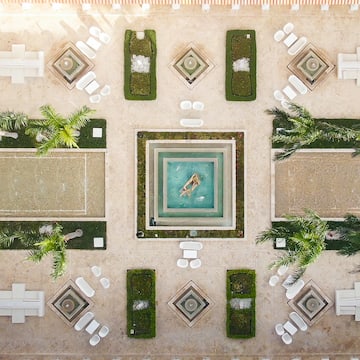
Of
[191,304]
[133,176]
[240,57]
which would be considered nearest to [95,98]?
[133,176]

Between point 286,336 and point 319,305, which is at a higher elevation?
point 319,305

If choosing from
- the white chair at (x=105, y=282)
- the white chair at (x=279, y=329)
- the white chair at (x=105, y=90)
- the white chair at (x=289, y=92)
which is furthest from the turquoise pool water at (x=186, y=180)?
the white chair at (x=279, y=329)

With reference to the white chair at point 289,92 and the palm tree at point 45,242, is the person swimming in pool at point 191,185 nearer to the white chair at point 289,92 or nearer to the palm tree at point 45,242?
the palm tree at point 45,242

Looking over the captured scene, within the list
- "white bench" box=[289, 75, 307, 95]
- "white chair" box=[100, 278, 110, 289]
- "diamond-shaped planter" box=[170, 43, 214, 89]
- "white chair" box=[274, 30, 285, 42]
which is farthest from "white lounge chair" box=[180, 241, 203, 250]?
"white chair" box=[274, 30, 285, 42]

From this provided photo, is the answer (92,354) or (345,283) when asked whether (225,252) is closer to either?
(345,283)

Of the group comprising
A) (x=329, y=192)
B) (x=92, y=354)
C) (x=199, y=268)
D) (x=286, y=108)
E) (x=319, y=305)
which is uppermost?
(x=286, y=108)

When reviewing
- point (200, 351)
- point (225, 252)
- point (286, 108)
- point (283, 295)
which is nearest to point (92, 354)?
point (200, 351)
